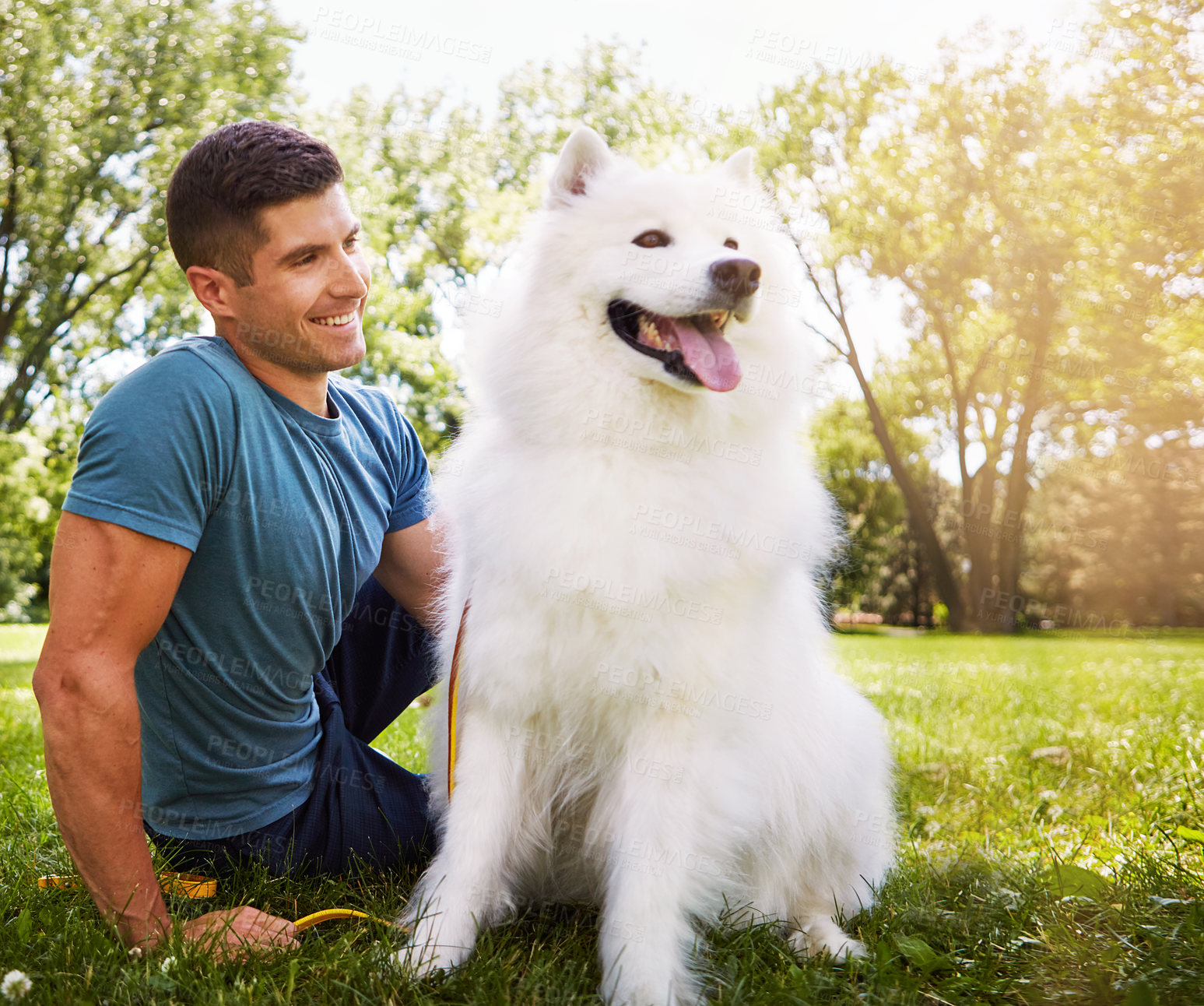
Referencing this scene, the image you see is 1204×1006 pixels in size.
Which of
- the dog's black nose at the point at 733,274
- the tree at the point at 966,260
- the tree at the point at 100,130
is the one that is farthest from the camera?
the tree at the point at 966,260

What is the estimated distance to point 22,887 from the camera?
88.8 inches

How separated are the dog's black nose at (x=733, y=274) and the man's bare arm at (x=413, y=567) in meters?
1.29

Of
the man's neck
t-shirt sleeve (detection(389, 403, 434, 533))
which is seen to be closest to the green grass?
t-shirt sleeve (detection(389, 403, 434, 533))

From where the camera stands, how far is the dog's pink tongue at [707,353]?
6.86ft

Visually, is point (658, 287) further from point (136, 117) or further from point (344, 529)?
point (136, 117)

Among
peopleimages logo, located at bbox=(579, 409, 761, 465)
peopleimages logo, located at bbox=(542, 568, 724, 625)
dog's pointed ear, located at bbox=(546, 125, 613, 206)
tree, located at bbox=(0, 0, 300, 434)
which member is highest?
tree, located at bbox=(0, 0, 300, 434)

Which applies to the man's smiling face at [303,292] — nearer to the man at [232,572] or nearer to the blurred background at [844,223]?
the man at [232,572]

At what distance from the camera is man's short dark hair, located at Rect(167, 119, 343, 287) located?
7.33ft

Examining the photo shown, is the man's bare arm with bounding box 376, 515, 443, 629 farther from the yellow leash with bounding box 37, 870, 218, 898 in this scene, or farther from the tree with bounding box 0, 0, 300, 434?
the tree with bounding box 0, 0, 300, 434

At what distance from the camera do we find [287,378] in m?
2.41

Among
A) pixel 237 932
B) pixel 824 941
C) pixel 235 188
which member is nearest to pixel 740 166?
pixel 235 188

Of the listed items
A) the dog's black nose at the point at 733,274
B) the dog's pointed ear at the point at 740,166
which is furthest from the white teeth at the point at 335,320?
the dog's pointed ear at the point at 740,166

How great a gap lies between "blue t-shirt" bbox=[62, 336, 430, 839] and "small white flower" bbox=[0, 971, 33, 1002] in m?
Result: 0.66

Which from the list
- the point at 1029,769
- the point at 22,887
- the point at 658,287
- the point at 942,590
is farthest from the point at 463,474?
the point at 942,590
